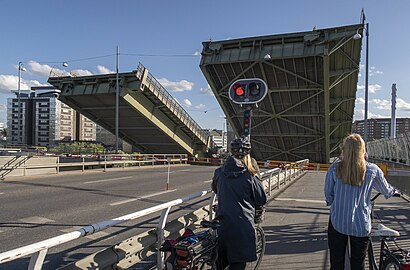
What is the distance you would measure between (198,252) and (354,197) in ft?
5.21

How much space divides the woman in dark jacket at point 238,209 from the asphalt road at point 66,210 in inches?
109

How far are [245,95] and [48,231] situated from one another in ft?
15.3

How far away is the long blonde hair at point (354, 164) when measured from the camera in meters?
3.43

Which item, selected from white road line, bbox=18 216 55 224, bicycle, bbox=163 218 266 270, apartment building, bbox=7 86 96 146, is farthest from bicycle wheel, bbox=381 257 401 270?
apartment building, bbox=7 86 96 146

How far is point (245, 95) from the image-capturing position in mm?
7352

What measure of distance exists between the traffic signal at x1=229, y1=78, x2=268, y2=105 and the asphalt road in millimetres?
3229

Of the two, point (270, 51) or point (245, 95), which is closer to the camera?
point (245, 95)

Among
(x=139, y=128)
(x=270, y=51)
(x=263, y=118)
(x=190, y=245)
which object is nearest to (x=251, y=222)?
(x=190, y=245)

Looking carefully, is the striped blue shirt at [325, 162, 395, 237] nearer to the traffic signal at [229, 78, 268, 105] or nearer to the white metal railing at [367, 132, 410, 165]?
the traffic signal at [229, 78, 268, 105]

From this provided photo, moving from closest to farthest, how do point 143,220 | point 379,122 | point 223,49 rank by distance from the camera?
1. point 143,220
2. point 223,49
3. point 379,122

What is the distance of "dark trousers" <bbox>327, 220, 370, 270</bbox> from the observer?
136 inches

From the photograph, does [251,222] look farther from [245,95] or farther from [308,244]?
[245,95]

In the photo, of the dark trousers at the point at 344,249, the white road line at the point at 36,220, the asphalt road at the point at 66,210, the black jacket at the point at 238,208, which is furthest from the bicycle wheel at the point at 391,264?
the white road line at the point at 36,220

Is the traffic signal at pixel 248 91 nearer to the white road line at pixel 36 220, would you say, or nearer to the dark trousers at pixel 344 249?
the dark trousers at pixel 344 249
